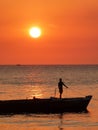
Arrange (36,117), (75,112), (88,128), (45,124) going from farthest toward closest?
(75,112) → (36,117) → (45,124) → (88,128)

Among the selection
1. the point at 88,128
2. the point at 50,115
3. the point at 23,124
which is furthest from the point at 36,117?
the point at 88,128

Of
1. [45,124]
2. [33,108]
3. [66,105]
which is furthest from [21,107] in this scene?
[45,124]

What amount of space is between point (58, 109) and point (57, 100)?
0.90m

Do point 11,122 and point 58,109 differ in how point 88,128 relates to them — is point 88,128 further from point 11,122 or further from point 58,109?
point 58,109

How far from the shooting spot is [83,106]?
38.3m

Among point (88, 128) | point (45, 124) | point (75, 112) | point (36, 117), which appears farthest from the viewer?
point (75, 112)

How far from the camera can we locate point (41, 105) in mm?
37469

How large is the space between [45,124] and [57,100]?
569 centimetres

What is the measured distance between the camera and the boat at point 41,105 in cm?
3688

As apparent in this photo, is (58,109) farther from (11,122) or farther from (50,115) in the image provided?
(11,122)

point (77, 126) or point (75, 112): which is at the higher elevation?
point (75, 112)

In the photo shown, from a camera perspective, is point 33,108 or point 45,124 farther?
point 33,108

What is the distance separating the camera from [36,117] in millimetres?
35312

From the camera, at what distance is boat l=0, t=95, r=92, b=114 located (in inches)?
1452
